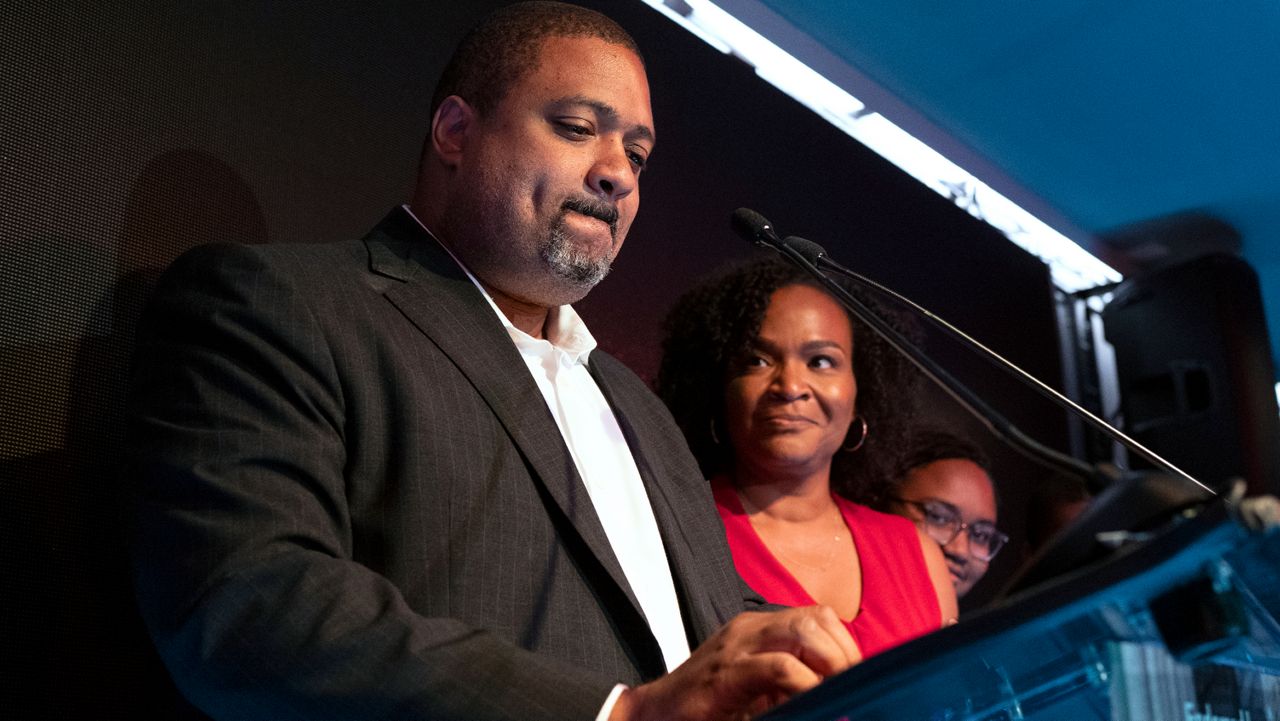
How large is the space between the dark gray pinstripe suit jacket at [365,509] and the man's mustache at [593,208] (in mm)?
228

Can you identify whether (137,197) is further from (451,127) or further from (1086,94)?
(1086,94)

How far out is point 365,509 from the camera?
147 centimetres

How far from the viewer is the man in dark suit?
3.77ft

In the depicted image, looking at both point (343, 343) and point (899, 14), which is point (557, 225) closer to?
point (343, 343)

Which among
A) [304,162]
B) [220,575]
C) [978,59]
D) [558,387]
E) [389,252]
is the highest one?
[978,59]

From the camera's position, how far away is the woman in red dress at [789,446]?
254cm

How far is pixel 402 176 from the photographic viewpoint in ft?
7.95

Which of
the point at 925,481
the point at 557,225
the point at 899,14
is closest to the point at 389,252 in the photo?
the point at 557,225

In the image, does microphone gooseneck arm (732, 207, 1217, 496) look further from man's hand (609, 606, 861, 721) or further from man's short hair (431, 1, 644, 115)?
man's short hair (431, 1, 644, 115)

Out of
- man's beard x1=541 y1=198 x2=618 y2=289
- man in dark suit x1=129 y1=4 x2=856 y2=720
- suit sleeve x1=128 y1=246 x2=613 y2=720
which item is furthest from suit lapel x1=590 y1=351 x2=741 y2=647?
suit sleeve x1=128 y1=246 x2=613 y2=720

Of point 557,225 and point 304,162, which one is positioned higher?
point 304,162

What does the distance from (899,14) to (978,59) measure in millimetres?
422

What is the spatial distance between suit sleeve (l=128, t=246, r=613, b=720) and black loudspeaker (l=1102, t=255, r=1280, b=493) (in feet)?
12.0

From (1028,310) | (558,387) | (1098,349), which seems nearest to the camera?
(558,387)
